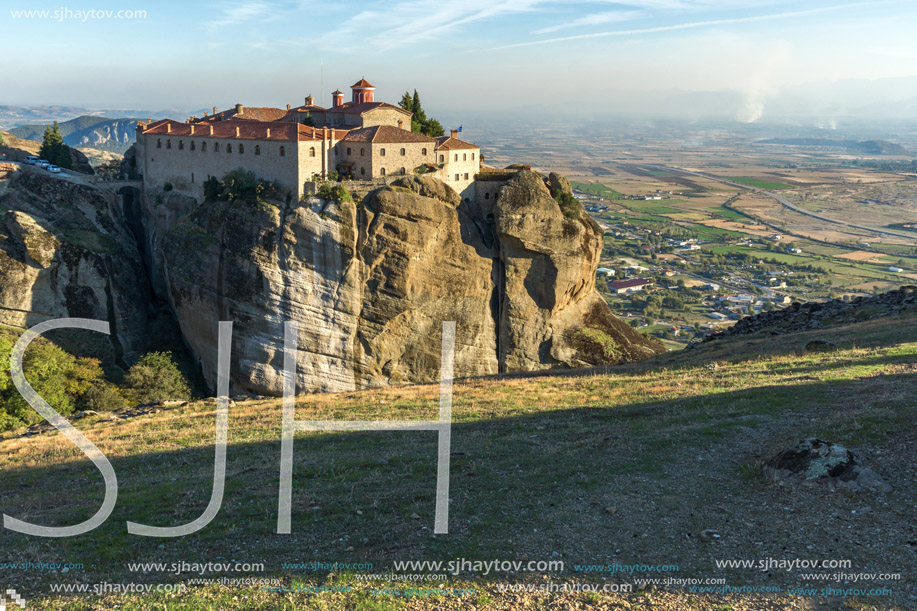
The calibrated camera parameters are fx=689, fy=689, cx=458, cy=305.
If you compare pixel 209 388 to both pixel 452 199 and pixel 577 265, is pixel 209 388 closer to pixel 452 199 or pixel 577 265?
pixel 452 199

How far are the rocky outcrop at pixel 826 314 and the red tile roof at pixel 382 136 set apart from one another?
24274 mm

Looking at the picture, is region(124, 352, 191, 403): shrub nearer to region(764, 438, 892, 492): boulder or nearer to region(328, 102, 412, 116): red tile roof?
region(328, 102, 412, 116): red tile roof

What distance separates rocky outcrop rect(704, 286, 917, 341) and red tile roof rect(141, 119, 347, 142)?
Result: 96.2 ft

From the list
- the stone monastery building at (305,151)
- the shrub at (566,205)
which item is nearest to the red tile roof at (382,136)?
the stone monastery building at (305,151)

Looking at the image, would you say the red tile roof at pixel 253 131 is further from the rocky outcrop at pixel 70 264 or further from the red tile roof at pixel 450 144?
the rocky outcrop at pixel 70 264

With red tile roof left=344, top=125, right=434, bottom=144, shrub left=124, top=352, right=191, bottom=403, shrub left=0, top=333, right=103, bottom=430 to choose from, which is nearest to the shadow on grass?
shrub left=0, top=333, right=103, bottom=430

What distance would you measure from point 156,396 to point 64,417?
9.39 metres

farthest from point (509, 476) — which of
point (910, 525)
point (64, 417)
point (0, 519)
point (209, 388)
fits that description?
point (209, 388)

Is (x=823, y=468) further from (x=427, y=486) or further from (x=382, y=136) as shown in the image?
(x=382, y=136)

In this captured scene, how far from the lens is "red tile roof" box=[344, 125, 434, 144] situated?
4781 cm

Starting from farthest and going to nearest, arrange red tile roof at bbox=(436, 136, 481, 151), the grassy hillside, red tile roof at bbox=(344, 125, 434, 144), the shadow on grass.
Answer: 1. red tile roof at bbox=(436, 136, 481, 151)
2. red tile roof at bbox=(344, 125, 434, 144)
3. the shadow on grass
4. the grassy hillside

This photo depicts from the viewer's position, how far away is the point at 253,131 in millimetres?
48031

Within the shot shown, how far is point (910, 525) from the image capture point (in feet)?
42.3

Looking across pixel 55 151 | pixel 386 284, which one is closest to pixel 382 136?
pixel 386 284
